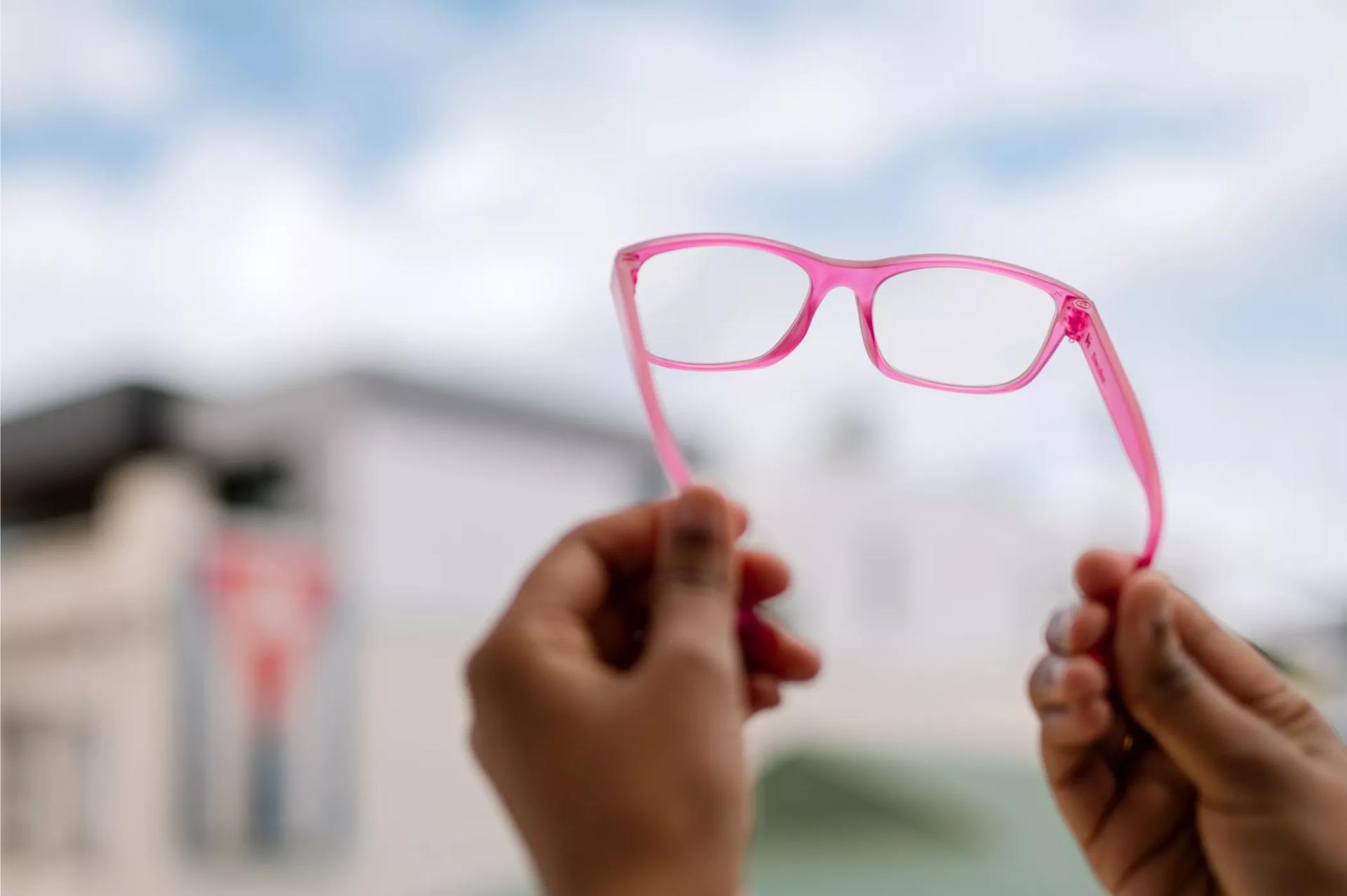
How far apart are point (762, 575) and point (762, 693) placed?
5cm

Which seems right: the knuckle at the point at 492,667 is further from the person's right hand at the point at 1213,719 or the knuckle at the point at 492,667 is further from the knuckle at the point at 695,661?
the person's right hand at the point at 1213,719

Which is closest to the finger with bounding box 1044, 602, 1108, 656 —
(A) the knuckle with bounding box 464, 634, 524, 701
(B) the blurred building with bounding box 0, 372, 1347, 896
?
(A) the knuckle with bounding box 464, 634, 524, 701

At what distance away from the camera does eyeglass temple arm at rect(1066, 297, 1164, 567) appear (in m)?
0.52

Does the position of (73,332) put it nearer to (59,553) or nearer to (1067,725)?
(59,553)

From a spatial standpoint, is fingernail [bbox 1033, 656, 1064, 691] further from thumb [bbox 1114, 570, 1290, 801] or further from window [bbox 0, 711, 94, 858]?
window [bbox 0, 711, 94, 858]

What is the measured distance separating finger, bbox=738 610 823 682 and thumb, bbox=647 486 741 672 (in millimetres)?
58

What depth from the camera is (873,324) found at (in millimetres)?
561

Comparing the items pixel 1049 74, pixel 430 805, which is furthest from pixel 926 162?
pixel 430 805

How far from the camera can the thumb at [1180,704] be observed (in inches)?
18.8

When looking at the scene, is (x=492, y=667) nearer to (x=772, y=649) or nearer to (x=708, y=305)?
(x=772, y=649)

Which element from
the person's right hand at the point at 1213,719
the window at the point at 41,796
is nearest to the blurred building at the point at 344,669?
the window at the point at 41,796

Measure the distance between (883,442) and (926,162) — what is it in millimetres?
4636

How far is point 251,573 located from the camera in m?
5.31

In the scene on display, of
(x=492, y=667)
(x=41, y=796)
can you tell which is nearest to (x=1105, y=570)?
(x=492, y=667)
